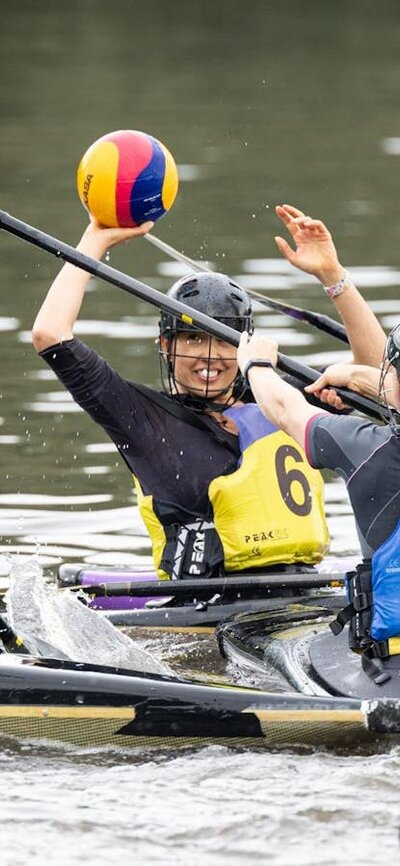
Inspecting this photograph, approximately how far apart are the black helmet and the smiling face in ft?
0.21

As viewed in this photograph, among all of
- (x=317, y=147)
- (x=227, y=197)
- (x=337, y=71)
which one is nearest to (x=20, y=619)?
(x=227, y=197)

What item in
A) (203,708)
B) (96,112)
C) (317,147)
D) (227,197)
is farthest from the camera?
(96,112)

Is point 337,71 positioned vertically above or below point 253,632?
A: above

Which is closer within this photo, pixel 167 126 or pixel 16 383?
pixel 16 383

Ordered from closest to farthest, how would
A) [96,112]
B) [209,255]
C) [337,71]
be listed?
[209,255] → [96,112] → [337,71]

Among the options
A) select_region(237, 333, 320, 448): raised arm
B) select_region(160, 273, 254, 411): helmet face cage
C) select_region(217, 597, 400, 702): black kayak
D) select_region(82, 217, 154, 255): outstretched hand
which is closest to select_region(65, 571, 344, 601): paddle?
select_region(217, 597, 400, 702): black kayak

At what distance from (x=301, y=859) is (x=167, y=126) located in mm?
17753

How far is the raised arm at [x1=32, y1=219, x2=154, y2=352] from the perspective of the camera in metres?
7.09

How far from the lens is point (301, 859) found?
17.1 ft

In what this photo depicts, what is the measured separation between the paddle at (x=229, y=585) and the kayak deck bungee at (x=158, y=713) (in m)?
1.20

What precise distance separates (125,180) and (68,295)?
0.51 meters

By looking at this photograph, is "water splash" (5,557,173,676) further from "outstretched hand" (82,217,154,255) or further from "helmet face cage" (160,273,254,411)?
"outstretched hand" (82,217,154,255)

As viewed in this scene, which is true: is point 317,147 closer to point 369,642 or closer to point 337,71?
point 337,71

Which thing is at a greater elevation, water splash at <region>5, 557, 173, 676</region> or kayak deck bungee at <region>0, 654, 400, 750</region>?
water splash at <region>5, 557, 173, 676</region>
